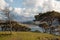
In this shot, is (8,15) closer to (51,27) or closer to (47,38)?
(47,38)

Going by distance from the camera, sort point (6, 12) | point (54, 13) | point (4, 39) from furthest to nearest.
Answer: point (54, 13), point (6, 12), point (4, 39)

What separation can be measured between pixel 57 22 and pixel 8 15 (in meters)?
25.7

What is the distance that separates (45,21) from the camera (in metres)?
72.4

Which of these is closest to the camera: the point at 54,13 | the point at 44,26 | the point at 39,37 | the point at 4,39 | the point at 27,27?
the point at 4,39

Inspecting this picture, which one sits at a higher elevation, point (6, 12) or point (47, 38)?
point (6, 12)

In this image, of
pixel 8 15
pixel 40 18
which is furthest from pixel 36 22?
pixel 8 15

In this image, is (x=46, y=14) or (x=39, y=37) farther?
(x=46, y=14)

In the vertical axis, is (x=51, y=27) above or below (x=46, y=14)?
below

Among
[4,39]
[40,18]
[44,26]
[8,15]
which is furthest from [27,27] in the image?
[4,39]

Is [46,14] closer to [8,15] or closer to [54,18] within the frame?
[54,18]

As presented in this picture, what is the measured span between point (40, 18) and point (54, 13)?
5732 mm

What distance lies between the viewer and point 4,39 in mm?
43375

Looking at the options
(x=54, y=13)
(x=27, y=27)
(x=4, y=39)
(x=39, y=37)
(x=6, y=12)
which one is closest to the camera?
(x=4, y=39)

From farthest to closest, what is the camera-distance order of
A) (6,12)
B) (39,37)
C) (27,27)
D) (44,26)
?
(27,27), (44,26), (6,12), (39,37)
